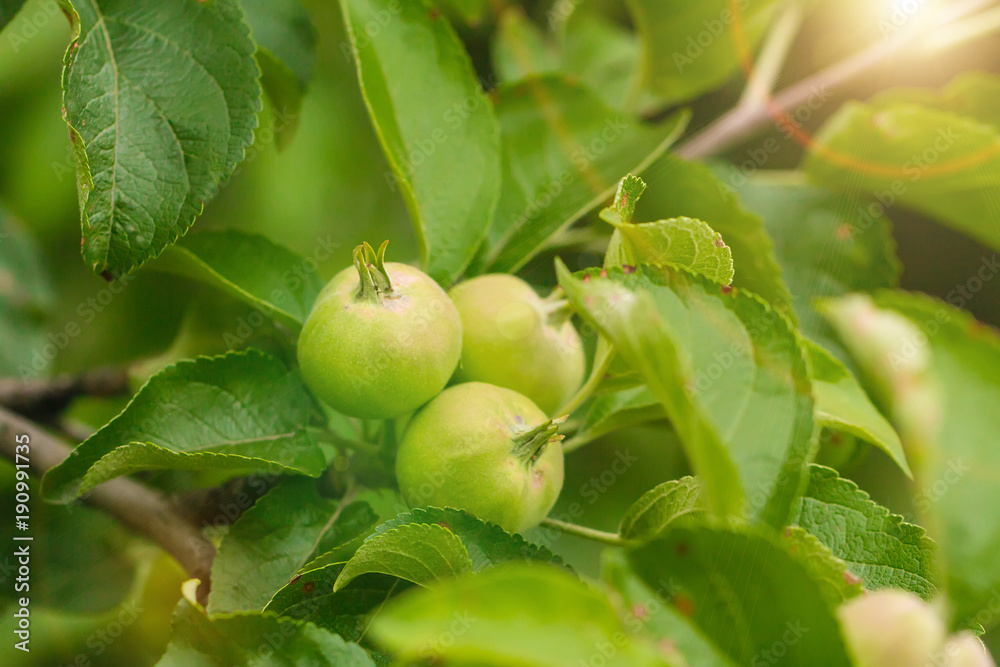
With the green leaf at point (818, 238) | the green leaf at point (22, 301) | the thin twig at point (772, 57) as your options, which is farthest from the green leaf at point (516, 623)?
the thin twig at point (772, 57)

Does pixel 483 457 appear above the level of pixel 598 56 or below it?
below

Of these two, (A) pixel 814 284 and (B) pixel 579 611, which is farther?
(A) pixel 814 284

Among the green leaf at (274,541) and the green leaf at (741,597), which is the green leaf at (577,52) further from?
the green leaf at (741,597)

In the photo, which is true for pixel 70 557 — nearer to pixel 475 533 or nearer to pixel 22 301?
pixel 22 301

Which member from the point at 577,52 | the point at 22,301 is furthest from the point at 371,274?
the point at 577,52

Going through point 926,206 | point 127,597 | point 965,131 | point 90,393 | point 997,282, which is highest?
point 965,131

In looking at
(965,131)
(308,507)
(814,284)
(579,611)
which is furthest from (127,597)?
(965,131)

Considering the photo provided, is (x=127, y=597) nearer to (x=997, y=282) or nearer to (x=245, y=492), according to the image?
(x=245, y=492)
